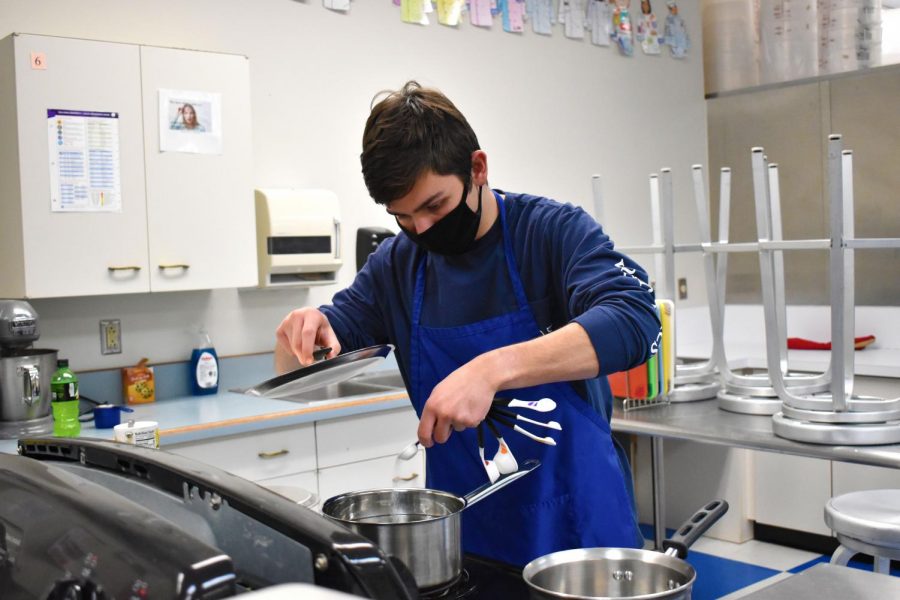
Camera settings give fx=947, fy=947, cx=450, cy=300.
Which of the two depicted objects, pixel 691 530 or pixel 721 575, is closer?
pixel 691 530

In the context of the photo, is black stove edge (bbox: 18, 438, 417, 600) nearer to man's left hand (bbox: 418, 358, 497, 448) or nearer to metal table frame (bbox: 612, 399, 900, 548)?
man's left hand (bbox: 418, 358, 497, 448)

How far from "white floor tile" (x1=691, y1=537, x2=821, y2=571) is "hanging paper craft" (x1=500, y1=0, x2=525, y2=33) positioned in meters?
2.64

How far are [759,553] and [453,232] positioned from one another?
302cm

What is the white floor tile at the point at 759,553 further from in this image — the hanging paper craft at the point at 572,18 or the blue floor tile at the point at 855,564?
the hanging paper craft at the point at 572,18

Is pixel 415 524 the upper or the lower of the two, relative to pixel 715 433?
upper

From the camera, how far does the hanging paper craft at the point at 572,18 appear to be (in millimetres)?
5039

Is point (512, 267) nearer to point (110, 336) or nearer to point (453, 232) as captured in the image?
point (453, 232)

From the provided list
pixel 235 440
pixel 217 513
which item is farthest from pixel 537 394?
pixel 235 440

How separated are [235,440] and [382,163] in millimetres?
1822

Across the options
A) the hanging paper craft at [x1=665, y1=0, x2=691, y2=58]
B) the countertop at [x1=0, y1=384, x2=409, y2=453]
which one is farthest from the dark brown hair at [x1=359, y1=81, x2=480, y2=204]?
the hanging paper craft at [x1=665, y1=0, x2=691, y2=58]

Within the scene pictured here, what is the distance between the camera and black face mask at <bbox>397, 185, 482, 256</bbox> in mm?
1678

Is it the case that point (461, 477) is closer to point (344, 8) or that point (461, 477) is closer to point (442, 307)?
point (442, 307)

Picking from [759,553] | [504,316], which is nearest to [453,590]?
[504,316]

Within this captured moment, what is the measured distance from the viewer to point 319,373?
137cm
